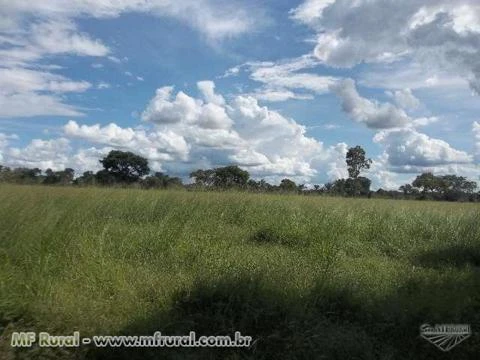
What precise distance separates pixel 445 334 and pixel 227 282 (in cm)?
268

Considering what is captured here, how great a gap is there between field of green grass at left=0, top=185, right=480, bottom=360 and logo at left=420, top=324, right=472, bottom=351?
7 cm

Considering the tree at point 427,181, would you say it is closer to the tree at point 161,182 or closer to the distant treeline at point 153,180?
the distant treeline at point 153,180

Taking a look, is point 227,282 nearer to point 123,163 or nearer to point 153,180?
point 153,180

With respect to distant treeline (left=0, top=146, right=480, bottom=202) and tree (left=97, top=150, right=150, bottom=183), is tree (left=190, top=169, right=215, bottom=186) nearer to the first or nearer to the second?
distant treeline (left=0, top=146, right=480, bottom=202)

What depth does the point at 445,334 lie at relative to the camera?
19.1ft

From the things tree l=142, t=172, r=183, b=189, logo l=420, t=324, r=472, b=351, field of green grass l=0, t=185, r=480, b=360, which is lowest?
logo l=420, t=324, r=472, b=351

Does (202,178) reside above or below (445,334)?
above

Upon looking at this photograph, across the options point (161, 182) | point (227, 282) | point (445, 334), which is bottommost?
point (445, 334)

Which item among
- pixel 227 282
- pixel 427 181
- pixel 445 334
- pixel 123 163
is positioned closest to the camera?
pixel 445 334

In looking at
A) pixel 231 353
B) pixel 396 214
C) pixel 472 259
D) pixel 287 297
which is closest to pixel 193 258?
pixel 287 297

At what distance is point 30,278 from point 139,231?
11.3 feet

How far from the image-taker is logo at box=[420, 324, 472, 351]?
5.68 m

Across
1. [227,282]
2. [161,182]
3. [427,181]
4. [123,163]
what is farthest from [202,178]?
[427,181]

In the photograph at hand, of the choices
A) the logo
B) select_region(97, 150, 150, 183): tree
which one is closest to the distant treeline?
select_region(97, 150, 150, 183): tree
